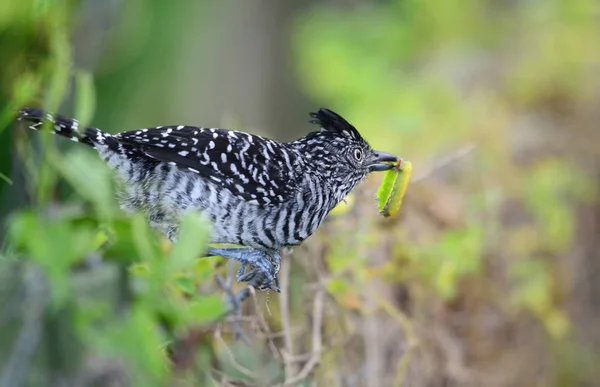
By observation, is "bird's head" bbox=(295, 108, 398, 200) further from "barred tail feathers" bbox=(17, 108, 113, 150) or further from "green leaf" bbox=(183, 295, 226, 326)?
"green leaf" bbox=(183, 295, 226, 326)

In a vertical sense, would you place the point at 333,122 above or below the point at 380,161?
above

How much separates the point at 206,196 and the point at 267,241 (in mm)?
185

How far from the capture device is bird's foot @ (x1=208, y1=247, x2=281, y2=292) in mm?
1886

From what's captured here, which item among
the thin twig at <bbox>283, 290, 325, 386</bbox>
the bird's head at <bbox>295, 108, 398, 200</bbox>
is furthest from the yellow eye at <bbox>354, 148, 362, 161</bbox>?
the thin twig at <bbox>283, 290, 325, 386</bbox>

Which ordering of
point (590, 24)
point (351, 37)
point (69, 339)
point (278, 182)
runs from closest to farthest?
point (69, 339)
point (278, 182)
point (590, 24)
point (351, 37)

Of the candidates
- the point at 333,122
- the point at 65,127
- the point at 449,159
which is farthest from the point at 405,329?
the point at 65,127

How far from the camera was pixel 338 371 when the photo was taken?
2674 mm

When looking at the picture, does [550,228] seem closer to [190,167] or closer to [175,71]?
[190,167]

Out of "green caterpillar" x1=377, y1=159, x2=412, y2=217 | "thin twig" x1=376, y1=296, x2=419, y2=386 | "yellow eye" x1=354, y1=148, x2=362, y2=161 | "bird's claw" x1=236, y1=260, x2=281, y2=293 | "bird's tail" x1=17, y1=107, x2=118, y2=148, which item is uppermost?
"bird's tail" x1=17, y1=107, x2=118, y2=148

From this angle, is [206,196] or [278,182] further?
[278,182]

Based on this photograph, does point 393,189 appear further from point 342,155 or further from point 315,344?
point 315,344

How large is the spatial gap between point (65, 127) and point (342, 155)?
2.74ft

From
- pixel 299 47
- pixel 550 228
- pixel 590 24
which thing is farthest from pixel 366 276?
pixel 299 47

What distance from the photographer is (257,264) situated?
194cm
